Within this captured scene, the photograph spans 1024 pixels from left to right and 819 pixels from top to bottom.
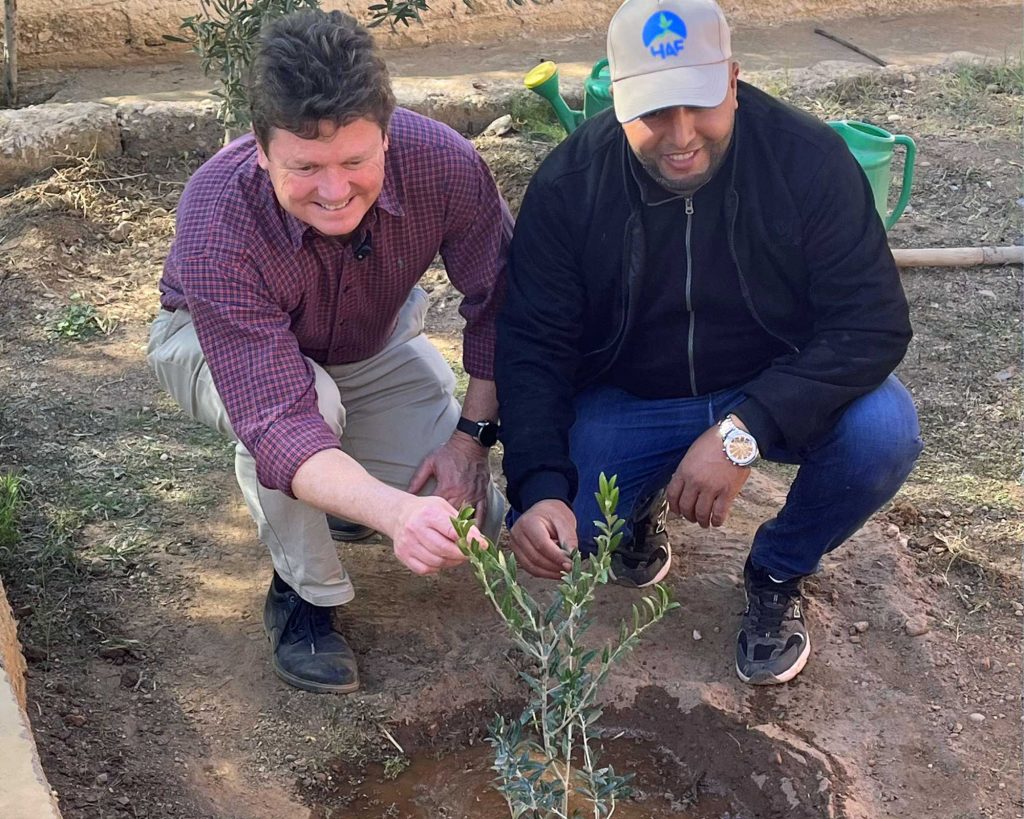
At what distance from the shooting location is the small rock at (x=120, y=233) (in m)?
5.04

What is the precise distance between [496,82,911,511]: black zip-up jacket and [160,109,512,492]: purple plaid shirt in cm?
13

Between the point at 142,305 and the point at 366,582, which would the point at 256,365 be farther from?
the point at 142,305

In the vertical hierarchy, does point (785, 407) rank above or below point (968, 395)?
above

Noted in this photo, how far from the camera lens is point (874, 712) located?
2.75m

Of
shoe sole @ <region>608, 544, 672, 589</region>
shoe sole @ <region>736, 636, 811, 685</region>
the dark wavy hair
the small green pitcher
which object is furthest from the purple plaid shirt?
the small green pitcher

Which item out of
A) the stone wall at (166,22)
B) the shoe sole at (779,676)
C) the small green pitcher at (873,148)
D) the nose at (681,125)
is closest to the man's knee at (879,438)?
the shoe sole at (779,676)

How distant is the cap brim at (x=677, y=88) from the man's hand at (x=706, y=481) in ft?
2.25

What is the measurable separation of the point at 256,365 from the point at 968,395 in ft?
8.04

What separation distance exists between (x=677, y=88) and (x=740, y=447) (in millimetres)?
752

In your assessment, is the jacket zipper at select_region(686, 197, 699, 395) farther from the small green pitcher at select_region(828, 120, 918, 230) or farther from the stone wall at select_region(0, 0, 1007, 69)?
the stone wall at select_region(0, 0, 1007, 69)

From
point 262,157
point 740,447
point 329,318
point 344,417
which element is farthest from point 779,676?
point 262,157

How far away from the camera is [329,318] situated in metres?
2.77

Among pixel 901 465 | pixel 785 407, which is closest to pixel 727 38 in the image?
pixel 785 407

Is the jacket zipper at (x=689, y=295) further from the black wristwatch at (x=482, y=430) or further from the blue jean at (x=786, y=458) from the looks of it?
the black wristwatch at (x=482, y=430)
